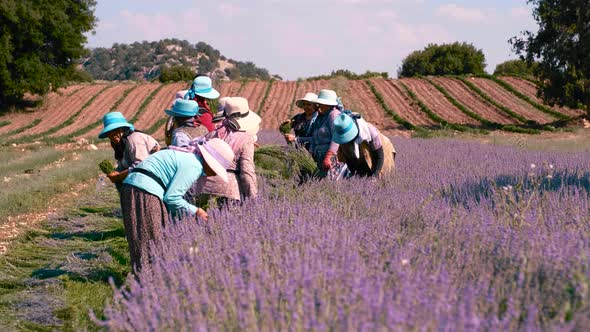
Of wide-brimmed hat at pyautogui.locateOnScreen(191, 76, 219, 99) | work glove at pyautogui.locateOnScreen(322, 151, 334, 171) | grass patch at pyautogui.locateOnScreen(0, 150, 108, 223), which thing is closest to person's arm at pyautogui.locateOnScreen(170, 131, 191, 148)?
wide-brimmed hat at pyautogui.locateOnScreen(191, 76, 219, 99)

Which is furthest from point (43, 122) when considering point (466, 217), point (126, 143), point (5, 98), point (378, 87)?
point (466, 217)

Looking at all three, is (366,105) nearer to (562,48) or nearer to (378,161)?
(562,48)

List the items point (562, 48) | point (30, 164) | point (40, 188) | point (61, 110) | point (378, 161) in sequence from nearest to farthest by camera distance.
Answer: point (378, 161), point (40, 188), point (30, 164), point (562, 48), point (61, 110)

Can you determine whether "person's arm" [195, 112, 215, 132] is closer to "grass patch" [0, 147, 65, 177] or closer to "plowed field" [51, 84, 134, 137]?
"grass patch" [0, 147, 65, 177]

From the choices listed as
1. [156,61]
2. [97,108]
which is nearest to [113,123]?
[97,108]

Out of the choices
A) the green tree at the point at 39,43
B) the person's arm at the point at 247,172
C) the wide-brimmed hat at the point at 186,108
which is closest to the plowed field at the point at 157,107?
the green tree at the point at 39,43

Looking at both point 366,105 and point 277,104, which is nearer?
point 366,105

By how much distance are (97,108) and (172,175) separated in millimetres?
29973

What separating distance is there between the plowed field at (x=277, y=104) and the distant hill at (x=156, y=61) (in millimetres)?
76113

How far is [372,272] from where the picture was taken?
2549 mm

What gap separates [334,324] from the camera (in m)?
2.16

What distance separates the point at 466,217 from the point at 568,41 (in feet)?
73.8

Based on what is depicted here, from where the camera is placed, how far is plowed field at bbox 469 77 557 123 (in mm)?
28317

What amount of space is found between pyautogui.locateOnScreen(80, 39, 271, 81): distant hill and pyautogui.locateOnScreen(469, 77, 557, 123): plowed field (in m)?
79.5
